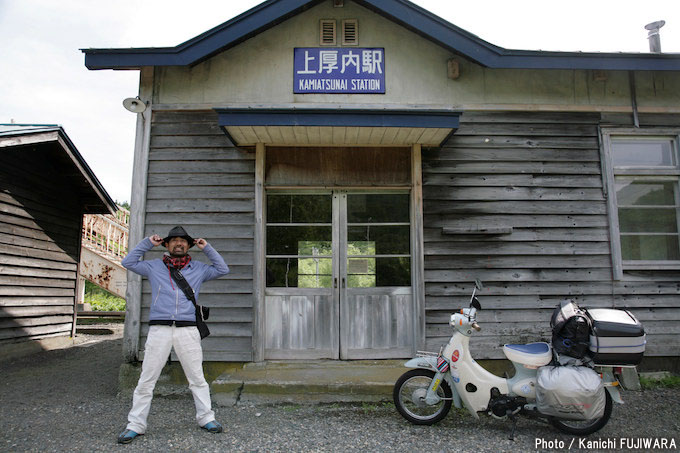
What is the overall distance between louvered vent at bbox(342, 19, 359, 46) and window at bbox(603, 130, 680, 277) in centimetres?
333

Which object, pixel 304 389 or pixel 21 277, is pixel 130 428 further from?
pixel 21 277

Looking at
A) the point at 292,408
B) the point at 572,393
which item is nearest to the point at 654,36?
the point at 572,393

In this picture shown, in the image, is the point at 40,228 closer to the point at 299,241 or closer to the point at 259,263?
the point at 259,263

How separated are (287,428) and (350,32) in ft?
14.9

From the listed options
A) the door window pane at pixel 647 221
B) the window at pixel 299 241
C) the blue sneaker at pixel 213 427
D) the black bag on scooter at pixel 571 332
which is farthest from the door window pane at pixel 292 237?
the door window pane at pixel 647 221

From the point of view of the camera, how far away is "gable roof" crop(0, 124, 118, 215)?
6607mm

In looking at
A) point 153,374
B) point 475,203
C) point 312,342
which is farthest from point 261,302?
point 475,203

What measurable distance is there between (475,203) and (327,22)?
2.89 meters

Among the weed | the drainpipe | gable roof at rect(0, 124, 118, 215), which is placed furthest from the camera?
gable roof at rect(0, 124, 118, 215)

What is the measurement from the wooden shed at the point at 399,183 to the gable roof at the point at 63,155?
2.40 m

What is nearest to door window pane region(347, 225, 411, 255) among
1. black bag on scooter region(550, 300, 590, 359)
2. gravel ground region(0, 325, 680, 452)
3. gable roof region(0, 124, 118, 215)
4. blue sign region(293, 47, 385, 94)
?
blue sign region(293, 47, 385, 94)

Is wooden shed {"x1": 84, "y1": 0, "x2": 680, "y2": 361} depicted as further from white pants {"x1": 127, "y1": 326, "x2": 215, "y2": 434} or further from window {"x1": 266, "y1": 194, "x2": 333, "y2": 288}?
white pants {"x1": 127, "y1": 326, "x2": 215, "y2": 434}

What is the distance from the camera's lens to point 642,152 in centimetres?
565

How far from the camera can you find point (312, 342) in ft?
17.3
